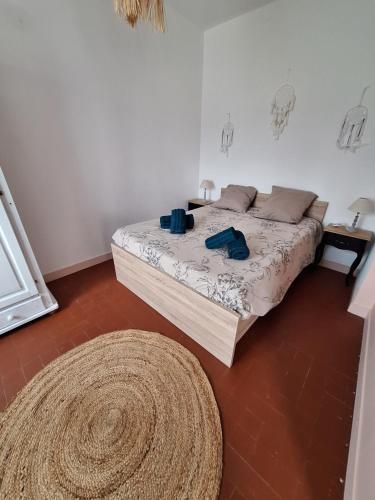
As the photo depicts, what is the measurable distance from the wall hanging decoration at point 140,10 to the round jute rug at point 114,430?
6.60 ft

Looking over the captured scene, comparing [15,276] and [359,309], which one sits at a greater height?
[15,276]

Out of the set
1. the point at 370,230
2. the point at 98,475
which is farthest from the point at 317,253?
the point at 98,475

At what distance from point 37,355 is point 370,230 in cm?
335

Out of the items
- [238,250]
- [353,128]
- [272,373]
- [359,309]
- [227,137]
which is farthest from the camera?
[227,137]

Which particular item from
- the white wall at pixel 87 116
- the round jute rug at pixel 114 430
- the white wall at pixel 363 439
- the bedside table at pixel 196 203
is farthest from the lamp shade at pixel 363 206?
the white wall at pixel 87 116

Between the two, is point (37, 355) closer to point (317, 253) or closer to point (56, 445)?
point (56, 445)

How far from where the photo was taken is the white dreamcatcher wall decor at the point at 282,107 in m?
2.42

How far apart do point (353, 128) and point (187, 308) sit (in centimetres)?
251

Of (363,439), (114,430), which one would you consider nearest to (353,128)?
(363,439)

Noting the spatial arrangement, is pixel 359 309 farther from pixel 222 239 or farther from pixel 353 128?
pixel 353 128

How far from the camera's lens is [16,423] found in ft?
3.69

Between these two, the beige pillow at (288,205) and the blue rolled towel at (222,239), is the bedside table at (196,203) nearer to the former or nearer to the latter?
the beige pillow at (288,205)

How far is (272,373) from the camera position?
142cm

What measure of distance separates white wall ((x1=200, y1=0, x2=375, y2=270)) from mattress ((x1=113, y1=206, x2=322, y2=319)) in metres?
0.64
